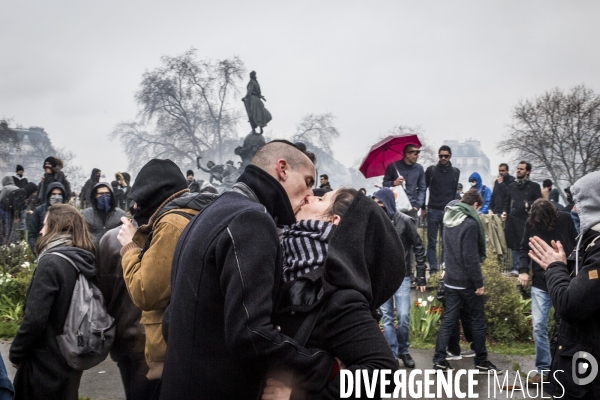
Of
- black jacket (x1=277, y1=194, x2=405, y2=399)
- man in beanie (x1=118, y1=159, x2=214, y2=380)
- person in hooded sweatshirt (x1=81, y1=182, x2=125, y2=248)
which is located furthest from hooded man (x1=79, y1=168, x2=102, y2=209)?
black jacket (x1=277, y1=194, x2=405, y2=399)

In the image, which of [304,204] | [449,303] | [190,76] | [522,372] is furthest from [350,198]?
[190,76]

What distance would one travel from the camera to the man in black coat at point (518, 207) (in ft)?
31.4

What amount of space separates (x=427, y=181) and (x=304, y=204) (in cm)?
757

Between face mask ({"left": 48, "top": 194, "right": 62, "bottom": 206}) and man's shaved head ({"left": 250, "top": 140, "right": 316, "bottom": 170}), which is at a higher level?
face mask ({"left": 48, "top": 194, "right": 62, "bottom": 206})

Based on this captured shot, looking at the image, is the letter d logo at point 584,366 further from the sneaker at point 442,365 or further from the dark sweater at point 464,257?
the sneaker at point 442,365

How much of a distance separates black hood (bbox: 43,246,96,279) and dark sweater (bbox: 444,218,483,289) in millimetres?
3761

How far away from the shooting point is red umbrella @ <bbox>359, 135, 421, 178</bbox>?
9.04 metres

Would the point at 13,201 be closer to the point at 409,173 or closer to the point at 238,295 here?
the point at 409,173

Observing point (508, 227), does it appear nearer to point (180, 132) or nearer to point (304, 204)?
point (304, 204)

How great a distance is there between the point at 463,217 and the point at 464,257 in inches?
16.6

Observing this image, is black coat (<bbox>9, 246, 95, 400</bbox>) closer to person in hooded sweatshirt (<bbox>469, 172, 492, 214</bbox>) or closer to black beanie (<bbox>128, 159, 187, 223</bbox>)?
black beanie (<bbox>128, 159, 187, 223</bbox>)

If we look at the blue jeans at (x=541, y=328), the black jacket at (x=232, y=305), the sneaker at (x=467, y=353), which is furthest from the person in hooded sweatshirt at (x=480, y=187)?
the black jacket at (x=232, y=305)

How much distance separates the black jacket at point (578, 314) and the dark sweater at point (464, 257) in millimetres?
2693

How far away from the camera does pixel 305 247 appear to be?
2039 millimetres
